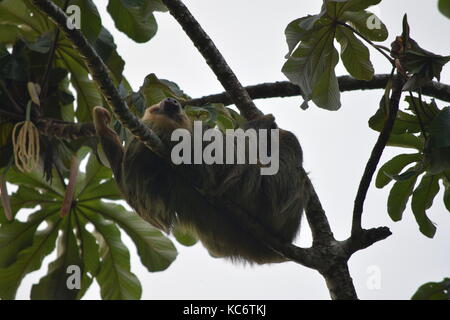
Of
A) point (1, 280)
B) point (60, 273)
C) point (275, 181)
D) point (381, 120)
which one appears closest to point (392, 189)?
point (381, 120)

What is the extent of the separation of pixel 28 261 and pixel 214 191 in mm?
2870

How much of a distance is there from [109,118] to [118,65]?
1010mm

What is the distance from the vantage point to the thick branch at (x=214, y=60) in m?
5.20

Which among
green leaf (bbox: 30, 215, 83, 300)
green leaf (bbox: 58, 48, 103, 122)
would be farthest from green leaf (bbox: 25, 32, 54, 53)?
green leaf (bbox: 30, 215, 83, 300)

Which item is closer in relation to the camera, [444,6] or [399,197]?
[444,6]

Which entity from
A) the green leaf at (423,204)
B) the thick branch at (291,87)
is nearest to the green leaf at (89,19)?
the thick branch at (291,87)

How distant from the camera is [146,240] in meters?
6.82

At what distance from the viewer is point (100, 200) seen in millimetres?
6703

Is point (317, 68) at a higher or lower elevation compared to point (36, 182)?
higher

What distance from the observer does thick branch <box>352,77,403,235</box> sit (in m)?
3.90

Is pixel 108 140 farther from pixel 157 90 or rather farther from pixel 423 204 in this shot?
pixel 423 204

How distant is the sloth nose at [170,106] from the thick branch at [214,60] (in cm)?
44

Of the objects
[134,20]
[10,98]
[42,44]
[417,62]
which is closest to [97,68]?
[10,98]

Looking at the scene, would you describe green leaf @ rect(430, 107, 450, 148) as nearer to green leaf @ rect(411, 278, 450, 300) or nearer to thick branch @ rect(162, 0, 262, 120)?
thick branch @ rect(162, 0, 262, 120)
